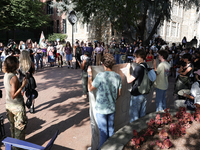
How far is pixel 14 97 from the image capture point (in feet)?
11.4

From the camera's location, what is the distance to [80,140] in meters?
4.36

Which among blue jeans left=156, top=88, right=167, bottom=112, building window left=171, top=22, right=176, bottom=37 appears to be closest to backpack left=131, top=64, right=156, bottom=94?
blue jeans left=156, top=88, right=167, bottom=112

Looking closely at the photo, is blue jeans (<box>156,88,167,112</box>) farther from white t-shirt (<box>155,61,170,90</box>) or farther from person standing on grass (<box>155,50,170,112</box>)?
white t-shirt (<box>155,61,170,90</box>)

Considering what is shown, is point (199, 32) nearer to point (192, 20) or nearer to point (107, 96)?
point (192, 20)

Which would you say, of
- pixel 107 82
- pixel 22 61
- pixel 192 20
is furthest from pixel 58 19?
pixel 107 82

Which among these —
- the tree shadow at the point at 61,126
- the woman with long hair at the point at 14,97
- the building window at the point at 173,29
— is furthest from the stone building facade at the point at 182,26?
the woman with long hair at the point at 14,97

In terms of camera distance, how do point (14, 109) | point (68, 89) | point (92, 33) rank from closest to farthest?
point (14, 109), point (68, 89), point (92, 33)

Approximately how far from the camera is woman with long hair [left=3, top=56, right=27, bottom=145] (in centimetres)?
344

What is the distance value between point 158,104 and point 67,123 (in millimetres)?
2574

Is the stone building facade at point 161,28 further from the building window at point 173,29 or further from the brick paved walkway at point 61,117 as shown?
the brick paved walkway at point 61,117

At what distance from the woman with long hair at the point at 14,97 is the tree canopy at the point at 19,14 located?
99.5ft

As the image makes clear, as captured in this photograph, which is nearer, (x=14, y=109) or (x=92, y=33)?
(x=14, y=109)

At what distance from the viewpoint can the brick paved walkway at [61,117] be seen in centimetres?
435

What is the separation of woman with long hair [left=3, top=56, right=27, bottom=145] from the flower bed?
2.21 m
